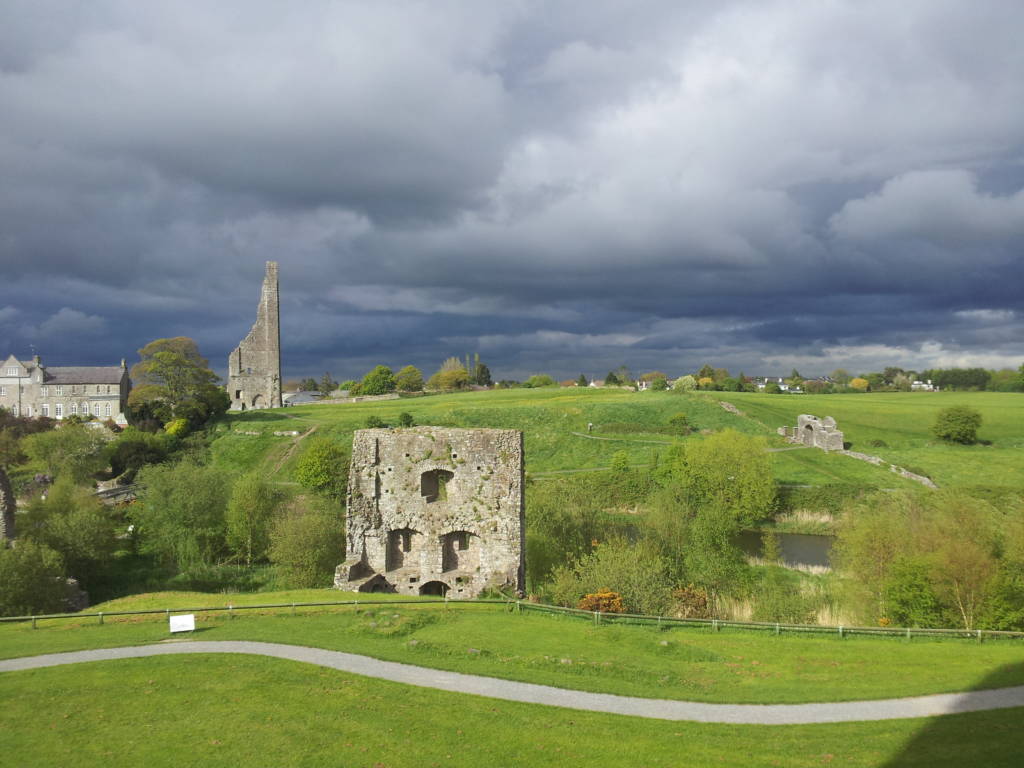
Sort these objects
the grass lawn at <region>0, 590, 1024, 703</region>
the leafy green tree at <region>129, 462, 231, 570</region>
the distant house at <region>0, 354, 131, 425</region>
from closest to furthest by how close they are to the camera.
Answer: the grass lawn at <region>0, 590, 1024, 703</region> < the leafy green tree at <region>129, 462, 231, 570</region> < the distant house at <region>0, 354, 131, 425</region>

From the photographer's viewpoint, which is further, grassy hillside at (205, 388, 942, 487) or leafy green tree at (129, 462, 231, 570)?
grassy hillside at (205, 388, 942, 487)

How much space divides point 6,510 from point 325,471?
20102mm

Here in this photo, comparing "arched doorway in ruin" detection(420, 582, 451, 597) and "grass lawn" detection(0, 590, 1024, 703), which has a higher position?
"grass lawn" detection(0, 590, 1024, 703)

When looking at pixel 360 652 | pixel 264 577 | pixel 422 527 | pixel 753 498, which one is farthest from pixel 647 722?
pixel 753 498

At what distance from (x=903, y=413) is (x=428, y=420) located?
53589 mm

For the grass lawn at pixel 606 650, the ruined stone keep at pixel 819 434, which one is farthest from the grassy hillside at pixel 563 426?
the grass lawn at pixel 606 650

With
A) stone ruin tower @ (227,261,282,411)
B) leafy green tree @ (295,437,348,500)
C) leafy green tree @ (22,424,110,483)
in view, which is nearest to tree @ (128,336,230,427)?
leafy green tree @ (22,424,110,483)

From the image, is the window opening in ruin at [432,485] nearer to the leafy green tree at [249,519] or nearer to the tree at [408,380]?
the leafy green tree at [249,519]

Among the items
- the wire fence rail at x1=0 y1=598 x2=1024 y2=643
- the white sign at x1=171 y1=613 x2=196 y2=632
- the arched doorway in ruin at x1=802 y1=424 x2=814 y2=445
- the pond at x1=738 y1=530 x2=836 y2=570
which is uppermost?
the arched doorway in ruin at x1=802 y1=424 x2=814 y2=445

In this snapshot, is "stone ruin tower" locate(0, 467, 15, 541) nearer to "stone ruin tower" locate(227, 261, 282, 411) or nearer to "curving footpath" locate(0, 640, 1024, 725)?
"curving footpath" locate(0, 640, 1024, 725)

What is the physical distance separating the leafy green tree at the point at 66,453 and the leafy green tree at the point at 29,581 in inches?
1031

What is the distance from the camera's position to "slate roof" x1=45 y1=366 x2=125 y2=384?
7750 centimetres

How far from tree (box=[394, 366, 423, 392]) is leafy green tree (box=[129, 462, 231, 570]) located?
6646cm

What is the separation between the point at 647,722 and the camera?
11.9 meters
